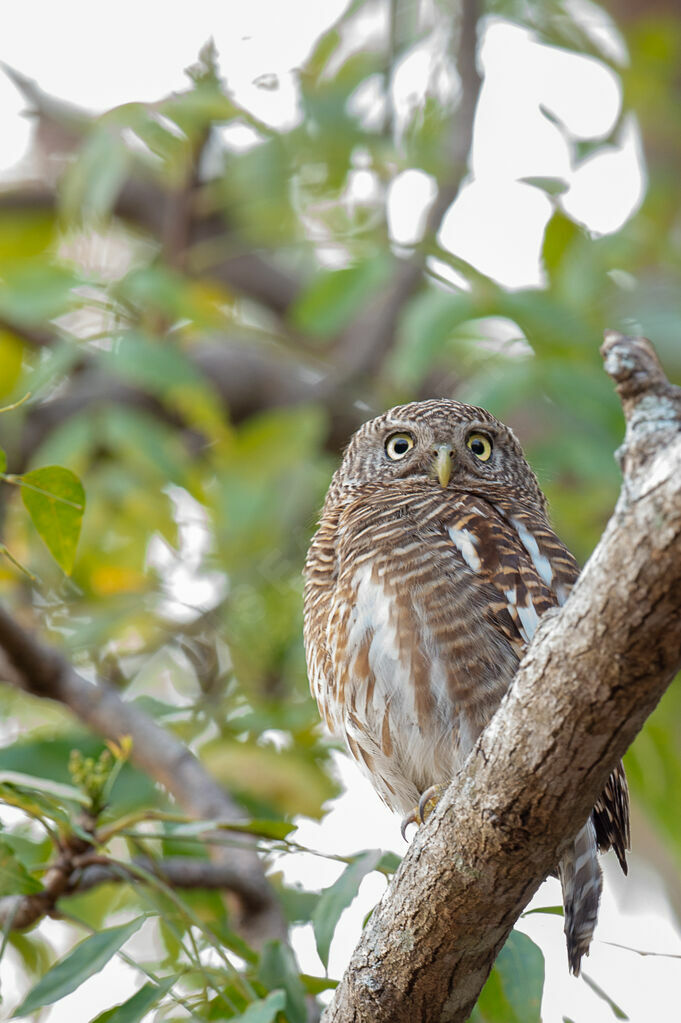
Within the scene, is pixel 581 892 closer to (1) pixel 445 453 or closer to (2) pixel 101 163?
(1) pixel 445 453

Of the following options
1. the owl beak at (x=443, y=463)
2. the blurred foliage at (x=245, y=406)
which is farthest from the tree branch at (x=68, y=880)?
the owl beak at (x=443, y=463)

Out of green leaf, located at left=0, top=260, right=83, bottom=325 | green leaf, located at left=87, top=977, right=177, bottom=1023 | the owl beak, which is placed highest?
the owl beak

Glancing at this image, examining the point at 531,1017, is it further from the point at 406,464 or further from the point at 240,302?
the point at 240,302

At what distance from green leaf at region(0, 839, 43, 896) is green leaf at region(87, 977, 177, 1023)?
0.23 meters

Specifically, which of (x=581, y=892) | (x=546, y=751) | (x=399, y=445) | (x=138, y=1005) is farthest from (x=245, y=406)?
(x=546, y=751)

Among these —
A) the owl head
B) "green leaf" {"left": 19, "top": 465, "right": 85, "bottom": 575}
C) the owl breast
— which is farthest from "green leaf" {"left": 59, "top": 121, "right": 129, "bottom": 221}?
"green leaf" {"left": 19, "top": 465, "right": 85, "bottom": 575}

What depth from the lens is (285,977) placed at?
196cm

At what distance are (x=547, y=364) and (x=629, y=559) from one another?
6.65ft

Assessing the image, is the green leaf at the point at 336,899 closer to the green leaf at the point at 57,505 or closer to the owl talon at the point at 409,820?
the owl talon at the point at 409,820

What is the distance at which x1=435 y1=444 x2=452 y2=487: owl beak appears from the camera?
2.60m

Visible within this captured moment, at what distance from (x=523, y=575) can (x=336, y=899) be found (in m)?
0.70

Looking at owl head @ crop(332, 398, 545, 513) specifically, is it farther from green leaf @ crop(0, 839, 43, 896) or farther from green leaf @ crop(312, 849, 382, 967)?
green leaf @ crop(0, 839, 43, 896)

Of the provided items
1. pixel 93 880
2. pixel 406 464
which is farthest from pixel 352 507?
pixel 93 880

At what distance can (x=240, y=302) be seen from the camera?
6.07 metres
